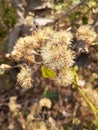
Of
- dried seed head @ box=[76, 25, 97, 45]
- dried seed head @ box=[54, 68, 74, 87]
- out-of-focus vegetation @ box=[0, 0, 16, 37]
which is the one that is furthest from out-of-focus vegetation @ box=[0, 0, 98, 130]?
dried seed head @ box=[54, 68, 74, 87]

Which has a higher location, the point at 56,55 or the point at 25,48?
the point at 25,48

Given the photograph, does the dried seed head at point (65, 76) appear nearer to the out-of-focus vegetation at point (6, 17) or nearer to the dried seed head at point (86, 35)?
the dried seed head at point (86, 35)

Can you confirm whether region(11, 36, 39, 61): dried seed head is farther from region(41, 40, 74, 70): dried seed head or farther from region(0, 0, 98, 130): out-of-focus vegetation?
region(0, 0, 98, 130): out-of-focus vegetation

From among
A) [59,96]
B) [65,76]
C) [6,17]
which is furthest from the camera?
[6,17]

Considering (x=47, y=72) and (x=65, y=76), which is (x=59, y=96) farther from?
(x=65, y=76)

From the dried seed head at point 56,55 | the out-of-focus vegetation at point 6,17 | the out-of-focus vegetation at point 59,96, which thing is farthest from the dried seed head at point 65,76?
the out-of-focus vegetation at point 6,17

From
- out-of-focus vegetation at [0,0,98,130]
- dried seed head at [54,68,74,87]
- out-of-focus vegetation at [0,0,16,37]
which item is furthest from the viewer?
out-of-focus vegetation at [0,0,16,37]

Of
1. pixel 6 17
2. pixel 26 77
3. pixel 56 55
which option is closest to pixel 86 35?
pixel 56 55

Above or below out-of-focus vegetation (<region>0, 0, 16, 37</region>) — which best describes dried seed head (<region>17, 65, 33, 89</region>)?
below

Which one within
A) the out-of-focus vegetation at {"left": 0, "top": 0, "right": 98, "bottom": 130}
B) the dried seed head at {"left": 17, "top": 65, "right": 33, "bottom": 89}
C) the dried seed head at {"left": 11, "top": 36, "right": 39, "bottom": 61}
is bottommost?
the dried seed head at {"left": 17, "top": 65, "right": 33, "bottom": 89}
